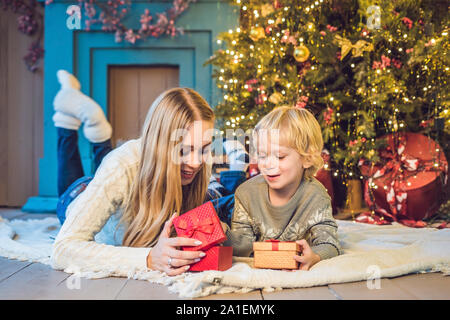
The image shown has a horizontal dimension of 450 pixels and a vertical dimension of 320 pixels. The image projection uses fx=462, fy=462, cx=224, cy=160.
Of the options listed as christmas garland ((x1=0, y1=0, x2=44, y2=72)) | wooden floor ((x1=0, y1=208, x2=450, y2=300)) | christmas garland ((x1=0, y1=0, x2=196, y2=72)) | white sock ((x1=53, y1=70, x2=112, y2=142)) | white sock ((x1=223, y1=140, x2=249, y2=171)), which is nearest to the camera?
Result: wooden floor ((x1=0, y1=208, x2=450, y2=300))

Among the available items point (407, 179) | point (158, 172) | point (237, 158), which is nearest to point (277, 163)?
point (158, 172)

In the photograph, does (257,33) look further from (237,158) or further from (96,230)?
(96,230)

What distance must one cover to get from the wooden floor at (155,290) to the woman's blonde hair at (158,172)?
0.21m

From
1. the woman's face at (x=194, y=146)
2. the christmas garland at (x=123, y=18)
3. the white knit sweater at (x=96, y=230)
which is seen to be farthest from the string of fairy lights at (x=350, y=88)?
the white knit sweater at (x=96, y=230)

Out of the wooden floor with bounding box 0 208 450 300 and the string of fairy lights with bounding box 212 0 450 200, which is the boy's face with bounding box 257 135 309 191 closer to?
the wooden floor with bounding box 0 208 450 300

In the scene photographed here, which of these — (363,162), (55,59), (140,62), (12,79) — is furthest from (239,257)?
(12,79)

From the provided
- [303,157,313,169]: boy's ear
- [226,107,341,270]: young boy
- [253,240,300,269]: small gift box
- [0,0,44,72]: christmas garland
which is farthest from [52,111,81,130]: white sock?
[253,240,300,269]: small gift box

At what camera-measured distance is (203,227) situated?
1.30 meters

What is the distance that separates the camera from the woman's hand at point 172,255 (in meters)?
1.29

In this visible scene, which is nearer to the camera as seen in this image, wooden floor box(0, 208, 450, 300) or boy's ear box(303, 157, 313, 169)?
wooden floor box(0, 208, 450, 300)

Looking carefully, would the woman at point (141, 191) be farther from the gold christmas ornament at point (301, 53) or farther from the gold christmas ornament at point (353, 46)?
the gold christmas ornament at point (353, 46)

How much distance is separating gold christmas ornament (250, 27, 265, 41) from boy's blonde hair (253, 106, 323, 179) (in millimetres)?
1300

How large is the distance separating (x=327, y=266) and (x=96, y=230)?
0.72 meters

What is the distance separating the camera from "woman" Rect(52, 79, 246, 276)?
138cm
